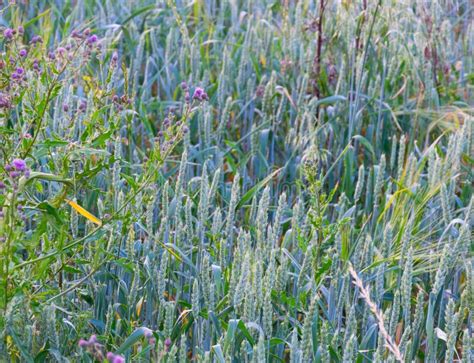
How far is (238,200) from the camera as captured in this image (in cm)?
197

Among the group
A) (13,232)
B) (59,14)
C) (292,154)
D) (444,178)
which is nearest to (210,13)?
(59,14)

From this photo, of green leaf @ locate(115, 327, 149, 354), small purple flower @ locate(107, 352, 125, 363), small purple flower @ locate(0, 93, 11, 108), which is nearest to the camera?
small purple flower @ locate(107, 352, 125, 363)

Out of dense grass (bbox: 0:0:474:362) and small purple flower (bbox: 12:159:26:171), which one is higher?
→ small purple flower (bbox: 12:159:26:171)

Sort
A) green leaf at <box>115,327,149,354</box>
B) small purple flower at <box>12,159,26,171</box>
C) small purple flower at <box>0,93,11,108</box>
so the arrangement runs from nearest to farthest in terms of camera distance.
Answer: small purple flower at <box>12,159,26,171</box> → small purple flower at <box>0,93,11,108</box> → green leaf at <box>115,327,149,354</box>

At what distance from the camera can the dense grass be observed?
1.65 m

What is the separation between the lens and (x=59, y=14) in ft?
11.2

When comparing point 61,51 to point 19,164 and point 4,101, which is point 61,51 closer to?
→ point 4,101

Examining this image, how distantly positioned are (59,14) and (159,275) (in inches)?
76.2

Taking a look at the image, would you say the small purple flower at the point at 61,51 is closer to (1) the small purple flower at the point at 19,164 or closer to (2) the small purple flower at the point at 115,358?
(1) the small purple flower at the point at 19,164

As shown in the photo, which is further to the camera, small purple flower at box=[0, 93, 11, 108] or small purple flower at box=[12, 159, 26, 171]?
small purple flower at box=[0, 93, 11, 108]

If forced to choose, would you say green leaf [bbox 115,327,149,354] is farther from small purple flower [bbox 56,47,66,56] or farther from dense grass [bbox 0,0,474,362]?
small purple flower [bbox 56,47,66,56]

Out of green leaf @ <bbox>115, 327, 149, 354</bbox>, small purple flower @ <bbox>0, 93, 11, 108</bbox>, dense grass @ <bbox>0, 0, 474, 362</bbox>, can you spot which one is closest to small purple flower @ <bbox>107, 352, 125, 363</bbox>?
dense grass @ <bbox>0, 0, 474, 362</bbox>

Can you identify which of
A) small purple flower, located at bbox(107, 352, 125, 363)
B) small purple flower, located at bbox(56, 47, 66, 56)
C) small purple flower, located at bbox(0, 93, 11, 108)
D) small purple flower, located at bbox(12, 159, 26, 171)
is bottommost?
small purple flower, located at bbox(107, 352, 125, 363)

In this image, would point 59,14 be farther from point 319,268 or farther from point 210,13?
point 319,268
